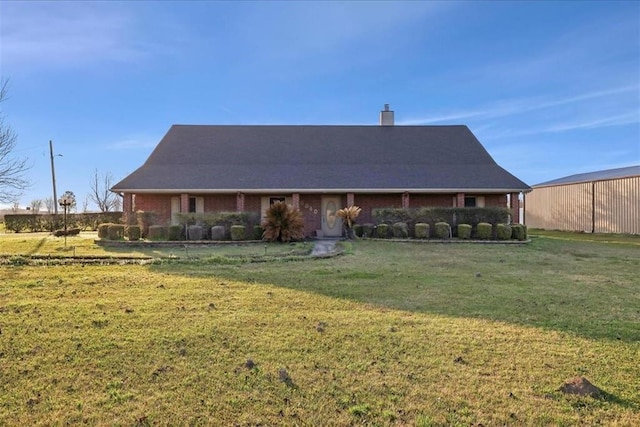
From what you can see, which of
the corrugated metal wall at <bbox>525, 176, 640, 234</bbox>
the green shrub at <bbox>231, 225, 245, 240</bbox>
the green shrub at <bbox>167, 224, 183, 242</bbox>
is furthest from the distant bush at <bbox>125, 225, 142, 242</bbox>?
the corrugated metal wall at <bbox>525, 176, 640, 234</bbox>

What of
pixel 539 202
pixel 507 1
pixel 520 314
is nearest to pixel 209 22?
pixel 507 1

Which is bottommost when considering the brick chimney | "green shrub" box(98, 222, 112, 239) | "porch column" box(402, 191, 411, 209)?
"green shrub" box(98, 222, 112, 239)

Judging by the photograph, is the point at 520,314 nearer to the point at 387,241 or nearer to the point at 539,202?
the point at 387,241

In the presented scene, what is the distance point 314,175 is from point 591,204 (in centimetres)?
1886

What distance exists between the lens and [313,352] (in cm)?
390

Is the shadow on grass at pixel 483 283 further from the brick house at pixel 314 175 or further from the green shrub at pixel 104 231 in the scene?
the green shrub at pixel 104 231

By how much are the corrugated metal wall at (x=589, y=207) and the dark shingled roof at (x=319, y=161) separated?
888cm

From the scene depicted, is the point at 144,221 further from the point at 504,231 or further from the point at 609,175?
the point at 609,175

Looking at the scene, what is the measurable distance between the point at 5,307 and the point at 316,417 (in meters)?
4.65

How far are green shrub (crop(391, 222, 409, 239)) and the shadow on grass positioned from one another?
410 centimetres

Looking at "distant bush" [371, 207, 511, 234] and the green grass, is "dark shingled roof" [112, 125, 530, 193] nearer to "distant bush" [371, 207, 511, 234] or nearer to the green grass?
"distant bush" [371, 207, 511, 234]

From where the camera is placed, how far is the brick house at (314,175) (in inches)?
779

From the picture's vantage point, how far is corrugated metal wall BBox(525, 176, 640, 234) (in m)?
24.1

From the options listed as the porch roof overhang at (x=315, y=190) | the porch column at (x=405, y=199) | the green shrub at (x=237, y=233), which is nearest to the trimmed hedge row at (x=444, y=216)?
the porch roof overhang at (x=315, y=190)
